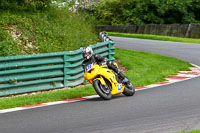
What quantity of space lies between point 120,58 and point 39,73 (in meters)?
8.21

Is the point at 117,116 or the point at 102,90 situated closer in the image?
the point at 117,116

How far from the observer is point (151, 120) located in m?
7.13

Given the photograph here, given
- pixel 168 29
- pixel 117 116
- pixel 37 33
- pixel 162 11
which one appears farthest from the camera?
pixel 162 11

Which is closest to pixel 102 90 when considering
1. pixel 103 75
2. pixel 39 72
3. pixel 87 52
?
pixel 103 75

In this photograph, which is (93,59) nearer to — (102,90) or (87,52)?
(87,52)

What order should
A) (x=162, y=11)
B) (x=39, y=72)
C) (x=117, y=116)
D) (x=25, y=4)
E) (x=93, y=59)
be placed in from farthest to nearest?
1. (x=162, y=11)
2. (x=25, y=4)
3. (x=39, y=72)
4. (x=93, y=59)
5. (x=117, y=116)

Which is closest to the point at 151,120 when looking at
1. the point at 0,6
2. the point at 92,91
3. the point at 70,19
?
the point at 92,91

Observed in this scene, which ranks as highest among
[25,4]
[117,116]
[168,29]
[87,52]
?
[25,4]

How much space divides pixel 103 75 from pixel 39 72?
3.09m

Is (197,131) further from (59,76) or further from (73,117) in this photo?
(59,76)

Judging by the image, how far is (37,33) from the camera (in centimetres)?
1717

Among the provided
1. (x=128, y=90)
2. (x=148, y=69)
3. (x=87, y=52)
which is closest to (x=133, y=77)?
(x=148, y=69)

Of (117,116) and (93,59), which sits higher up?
(93,59)

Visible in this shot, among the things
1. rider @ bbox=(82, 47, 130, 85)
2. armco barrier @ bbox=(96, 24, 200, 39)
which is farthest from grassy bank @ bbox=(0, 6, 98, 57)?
armco barrier @ bbox=(96, 24, 200, 39)
